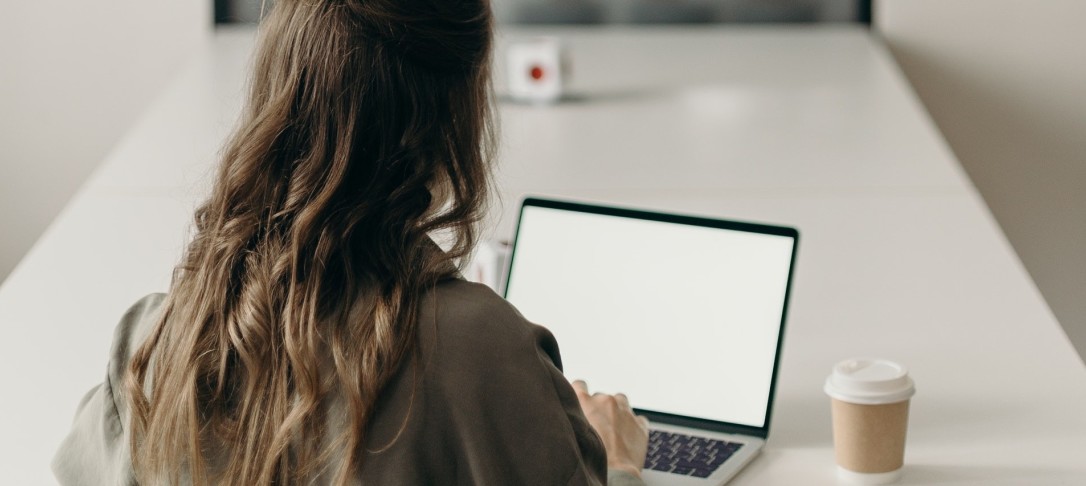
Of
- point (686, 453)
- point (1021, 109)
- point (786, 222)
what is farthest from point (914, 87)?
point (686, 453)

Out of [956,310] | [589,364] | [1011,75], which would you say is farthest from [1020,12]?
[589,364]

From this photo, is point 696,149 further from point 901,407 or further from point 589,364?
point 901,407

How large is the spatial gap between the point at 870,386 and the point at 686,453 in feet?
0.55

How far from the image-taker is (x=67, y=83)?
260 centimetres

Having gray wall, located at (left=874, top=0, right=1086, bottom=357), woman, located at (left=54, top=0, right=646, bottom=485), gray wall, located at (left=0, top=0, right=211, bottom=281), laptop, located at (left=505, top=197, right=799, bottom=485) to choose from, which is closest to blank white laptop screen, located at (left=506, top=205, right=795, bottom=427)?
laptop, located at (left=505, top=197, right=799, bottom=485)

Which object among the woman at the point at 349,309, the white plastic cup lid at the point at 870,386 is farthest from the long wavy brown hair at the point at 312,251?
the white plastic cup lid at the point at 870,386

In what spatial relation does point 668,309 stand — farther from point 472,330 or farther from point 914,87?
point 914,87

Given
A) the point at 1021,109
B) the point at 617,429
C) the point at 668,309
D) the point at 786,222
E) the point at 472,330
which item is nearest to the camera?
the point at 472,330

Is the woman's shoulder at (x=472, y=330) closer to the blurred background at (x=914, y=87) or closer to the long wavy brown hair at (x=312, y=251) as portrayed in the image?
the long wavy brown hair at (x=312, y=251)

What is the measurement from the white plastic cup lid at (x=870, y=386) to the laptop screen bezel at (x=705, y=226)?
0.09m

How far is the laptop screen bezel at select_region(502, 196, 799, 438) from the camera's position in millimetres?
1072

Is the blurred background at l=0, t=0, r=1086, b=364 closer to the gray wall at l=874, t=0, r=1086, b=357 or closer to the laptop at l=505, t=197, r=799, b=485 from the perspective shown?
the gray wall at l=874, t=0, r=1086, b=357

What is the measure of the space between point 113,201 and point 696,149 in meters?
0.86

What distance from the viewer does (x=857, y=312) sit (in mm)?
1347
